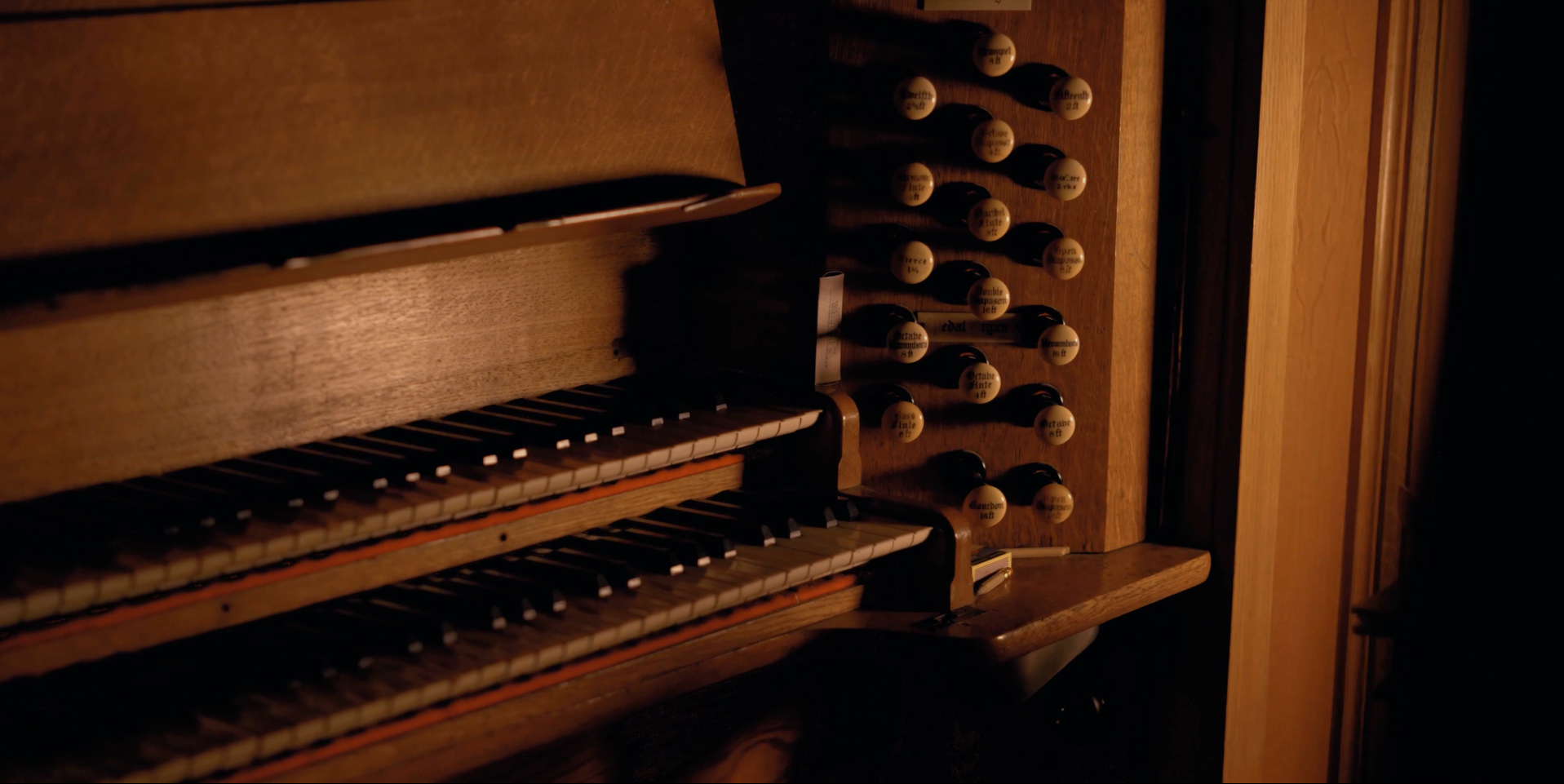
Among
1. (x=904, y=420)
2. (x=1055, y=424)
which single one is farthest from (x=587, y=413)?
(x=1055, y=424)

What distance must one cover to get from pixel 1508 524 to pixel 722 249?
163 cm

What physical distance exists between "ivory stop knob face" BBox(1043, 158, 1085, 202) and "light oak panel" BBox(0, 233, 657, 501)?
2.06ft

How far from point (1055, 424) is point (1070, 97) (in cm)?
49

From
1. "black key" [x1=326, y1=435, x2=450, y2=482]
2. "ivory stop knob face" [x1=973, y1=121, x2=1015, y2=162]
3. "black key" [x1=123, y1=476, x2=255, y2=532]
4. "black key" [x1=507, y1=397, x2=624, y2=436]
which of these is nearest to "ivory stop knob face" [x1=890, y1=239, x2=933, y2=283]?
"ivory stop knob face" [x1=973, y1=121, x2=1015, y2=162]

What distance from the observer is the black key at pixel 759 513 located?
5.35ft

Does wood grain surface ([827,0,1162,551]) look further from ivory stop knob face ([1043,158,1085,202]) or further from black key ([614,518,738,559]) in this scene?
black key ([614,518,738,559])

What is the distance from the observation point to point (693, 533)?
161 centimetres

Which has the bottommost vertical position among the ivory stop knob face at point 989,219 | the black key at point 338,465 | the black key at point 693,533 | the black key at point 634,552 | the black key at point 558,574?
the black key at point 558,574

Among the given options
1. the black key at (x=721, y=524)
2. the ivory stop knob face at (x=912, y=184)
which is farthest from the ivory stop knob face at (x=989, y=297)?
the black key at (x=721, y=524)

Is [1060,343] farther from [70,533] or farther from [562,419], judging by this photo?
[70,533]

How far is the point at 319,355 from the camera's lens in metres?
1.56

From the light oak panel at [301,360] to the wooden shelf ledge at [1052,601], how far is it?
61 centimetres

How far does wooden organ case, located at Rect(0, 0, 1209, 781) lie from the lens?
4.01ft

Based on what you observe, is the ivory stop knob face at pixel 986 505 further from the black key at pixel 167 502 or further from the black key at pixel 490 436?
the black key at pixel 167 502
